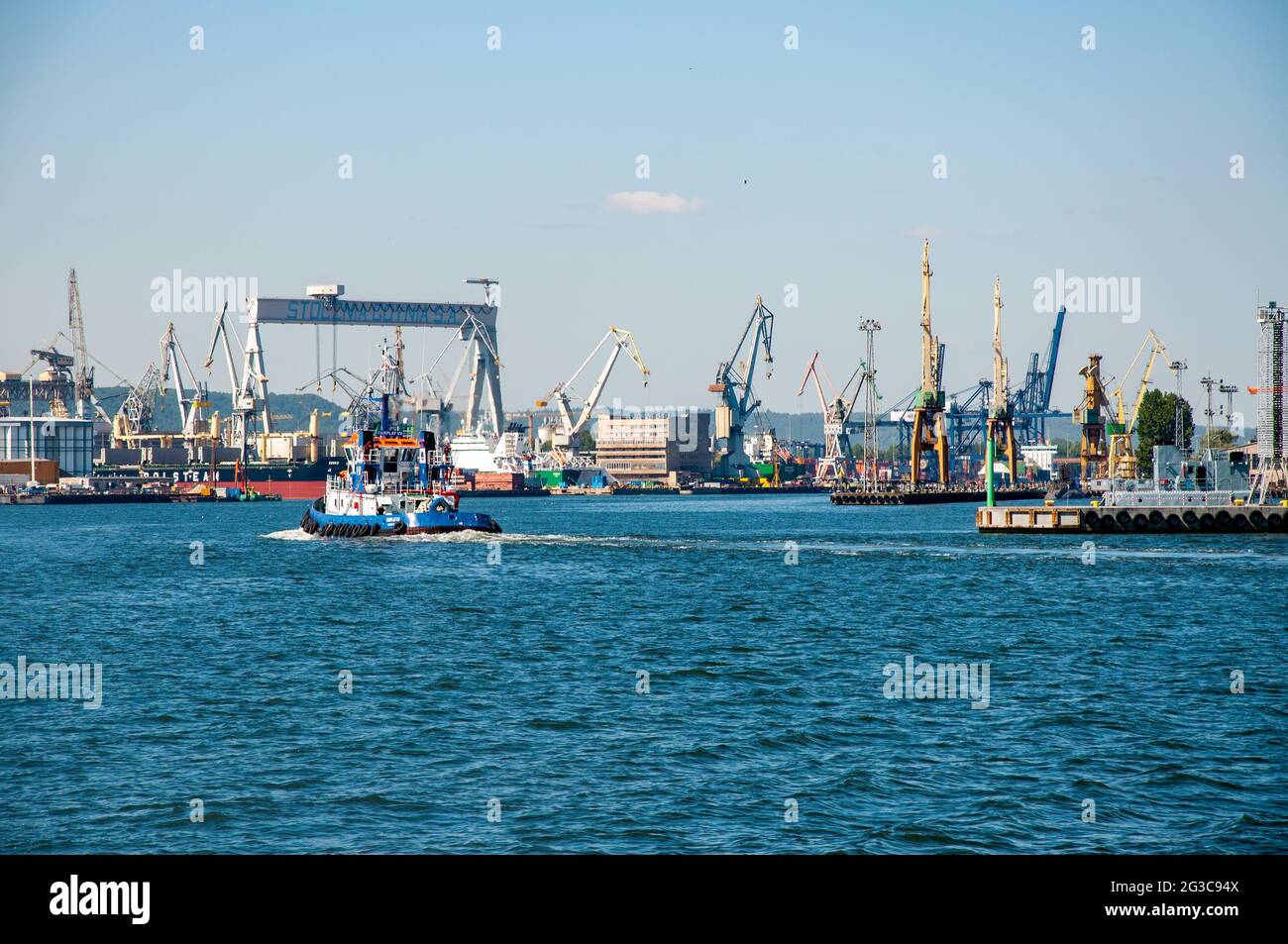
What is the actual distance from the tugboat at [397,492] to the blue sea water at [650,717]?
24.1 m

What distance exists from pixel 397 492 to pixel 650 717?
6767 cm

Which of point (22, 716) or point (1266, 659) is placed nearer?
point (22, 716)

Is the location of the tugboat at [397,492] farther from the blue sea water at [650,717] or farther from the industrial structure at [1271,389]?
the industrial structure at [1271,389]

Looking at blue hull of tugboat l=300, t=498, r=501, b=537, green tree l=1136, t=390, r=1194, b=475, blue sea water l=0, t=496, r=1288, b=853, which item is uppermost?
green tree l=1136, t=390, r=1194, b=475

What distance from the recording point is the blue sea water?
2005cm

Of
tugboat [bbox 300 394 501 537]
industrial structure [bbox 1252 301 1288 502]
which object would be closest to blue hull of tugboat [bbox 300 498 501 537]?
tugboat [bbox 300 394 501 537]

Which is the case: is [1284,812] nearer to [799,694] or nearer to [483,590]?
[799,694]

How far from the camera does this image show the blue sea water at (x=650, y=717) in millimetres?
20047

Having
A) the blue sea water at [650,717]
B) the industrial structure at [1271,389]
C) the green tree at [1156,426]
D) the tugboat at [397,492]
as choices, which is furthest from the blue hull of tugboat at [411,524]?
the green tree at [1156,426]

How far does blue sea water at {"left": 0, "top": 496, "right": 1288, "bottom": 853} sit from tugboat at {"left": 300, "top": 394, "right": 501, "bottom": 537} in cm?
2412

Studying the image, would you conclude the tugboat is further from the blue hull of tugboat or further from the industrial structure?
the industrial structure

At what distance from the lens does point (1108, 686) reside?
33.2 metres

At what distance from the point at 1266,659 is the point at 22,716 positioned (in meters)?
33.0

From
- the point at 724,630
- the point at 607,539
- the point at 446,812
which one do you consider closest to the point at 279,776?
the point at 446,812
